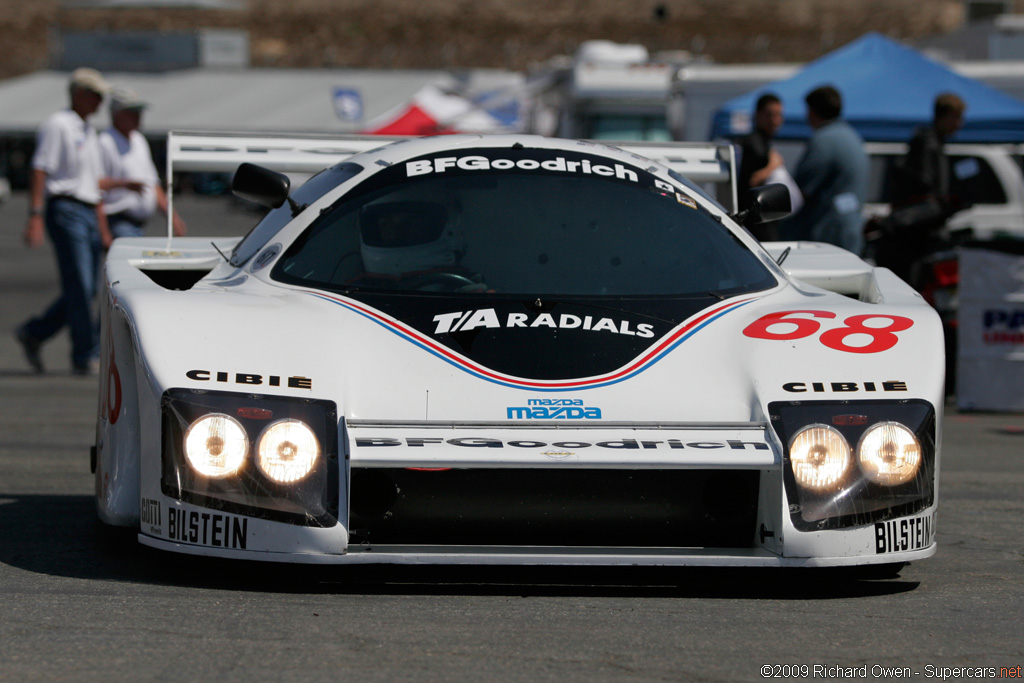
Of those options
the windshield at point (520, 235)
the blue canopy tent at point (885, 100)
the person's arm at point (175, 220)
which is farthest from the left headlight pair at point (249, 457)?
the blue canopy tent at point (885, 100)

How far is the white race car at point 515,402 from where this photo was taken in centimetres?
375

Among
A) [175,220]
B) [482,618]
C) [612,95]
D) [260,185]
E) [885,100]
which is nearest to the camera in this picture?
[482,618]

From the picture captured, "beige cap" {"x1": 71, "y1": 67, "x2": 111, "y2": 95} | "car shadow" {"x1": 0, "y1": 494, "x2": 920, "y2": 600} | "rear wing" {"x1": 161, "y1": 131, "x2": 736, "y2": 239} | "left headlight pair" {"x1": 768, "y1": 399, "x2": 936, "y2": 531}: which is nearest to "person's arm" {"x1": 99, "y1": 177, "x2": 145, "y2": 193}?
"beige cap" {"x1": 71, "y1": 67, "x2": 111, "y2": 95}

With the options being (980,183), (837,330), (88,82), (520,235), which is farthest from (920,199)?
(837,330)

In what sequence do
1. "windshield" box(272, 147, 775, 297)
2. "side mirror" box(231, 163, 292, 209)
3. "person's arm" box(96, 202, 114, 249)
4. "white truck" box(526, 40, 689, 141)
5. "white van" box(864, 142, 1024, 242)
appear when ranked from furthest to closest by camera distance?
1. "white truck" box(526, 40, 689, 141)
2. "white van" box(864, 142, 1024, 242)
3. "person's arm" box(96, 202, 114, 249)
4. "side mirror" box(231, 163, 292, 209)
5. "windshield" box(272, 147, 775, 297)

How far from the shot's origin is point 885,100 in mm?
12859

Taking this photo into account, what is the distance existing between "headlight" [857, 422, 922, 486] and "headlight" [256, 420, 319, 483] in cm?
134

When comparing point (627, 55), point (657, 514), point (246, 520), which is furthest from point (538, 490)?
point (627, 55)

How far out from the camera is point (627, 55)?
Answer: 926 inches

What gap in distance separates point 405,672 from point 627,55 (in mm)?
21057

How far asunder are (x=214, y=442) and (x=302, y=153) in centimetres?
316

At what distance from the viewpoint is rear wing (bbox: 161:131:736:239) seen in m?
6.71

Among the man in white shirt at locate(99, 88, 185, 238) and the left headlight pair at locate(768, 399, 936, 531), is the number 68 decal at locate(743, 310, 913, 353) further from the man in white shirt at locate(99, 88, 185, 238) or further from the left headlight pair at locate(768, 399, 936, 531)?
the man in white shirt at locate(99, 88, 185, 238)

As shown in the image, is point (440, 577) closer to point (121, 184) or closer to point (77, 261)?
point (77, 261)
